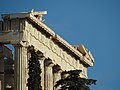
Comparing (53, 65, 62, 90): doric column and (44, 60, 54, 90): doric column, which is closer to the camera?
(44, 60, 54, 90): doric column

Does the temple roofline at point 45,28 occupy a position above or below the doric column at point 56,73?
above

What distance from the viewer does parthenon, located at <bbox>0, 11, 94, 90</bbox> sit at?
58.1 meters

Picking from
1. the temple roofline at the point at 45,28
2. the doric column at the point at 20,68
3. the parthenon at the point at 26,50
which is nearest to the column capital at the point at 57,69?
the parthenon at the point at 26,50

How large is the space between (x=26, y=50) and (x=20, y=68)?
1.90 metres

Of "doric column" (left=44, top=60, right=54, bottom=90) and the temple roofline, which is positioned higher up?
the temple roofline

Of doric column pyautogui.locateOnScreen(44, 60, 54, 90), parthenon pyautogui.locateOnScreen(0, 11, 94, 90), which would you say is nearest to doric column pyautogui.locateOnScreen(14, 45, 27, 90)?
parthenon pyautogui.locateOnScreen(0, 11, 94, 90)

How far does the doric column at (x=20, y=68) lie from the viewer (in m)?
57.5

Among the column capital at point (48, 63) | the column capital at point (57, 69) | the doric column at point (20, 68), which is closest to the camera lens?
the doric column at point (20, 68)

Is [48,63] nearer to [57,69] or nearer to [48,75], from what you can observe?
[48,75]

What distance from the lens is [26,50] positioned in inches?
2322

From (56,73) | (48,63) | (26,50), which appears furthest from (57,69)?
(26,50)

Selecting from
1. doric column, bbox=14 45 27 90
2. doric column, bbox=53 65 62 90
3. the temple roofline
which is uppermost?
the temple roofline

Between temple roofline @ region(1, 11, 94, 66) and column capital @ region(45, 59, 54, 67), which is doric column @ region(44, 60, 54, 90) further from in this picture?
temple roofline @ region(1, 11, 94, 66)

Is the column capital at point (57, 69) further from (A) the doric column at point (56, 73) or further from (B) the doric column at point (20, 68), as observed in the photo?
(B) the doric column at point (20, 68)
